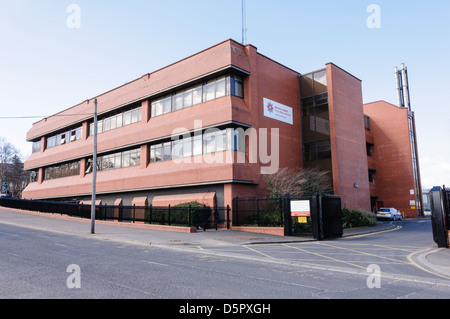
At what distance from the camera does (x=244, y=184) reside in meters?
24.3

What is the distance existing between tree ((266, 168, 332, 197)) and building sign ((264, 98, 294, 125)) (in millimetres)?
4394

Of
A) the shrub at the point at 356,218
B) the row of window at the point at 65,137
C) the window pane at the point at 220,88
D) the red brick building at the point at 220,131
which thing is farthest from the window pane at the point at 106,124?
the shrub at the point at 356,218

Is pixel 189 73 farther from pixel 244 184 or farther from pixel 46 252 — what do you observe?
pixel 46 252

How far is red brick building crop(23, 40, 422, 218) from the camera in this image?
2455 cm

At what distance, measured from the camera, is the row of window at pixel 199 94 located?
2489cm

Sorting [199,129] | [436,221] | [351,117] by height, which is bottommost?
[436,221]

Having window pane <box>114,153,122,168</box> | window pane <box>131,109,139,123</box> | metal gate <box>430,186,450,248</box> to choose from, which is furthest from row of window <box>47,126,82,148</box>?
metal gate <box>430,186,450,248</box>

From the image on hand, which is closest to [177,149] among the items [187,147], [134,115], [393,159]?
[187,147]

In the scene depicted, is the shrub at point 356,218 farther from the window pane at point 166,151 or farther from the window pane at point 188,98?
the window pane at point 188,98

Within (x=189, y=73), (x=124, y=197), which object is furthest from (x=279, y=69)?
(x=124, y=197)

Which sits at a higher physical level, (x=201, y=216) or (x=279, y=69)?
(x=279, y=69)

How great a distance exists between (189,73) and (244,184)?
33.3 feet

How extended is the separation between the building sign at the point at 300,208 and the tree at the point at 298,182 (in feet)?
15.7
